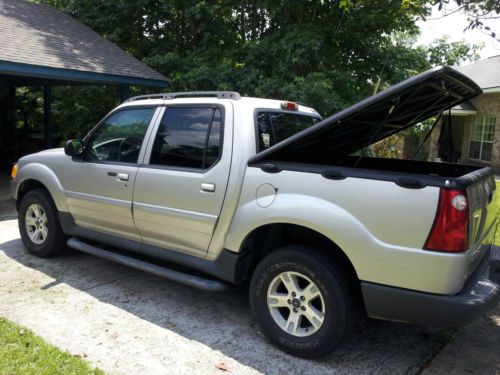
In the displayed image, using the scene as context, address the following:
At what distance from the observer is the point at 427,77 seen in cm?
265

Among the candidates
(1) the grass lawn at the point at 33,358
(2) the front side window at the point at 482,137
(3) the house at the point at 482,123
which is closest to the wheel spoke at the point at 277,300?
(1) the grass lawn at the point at 33,358

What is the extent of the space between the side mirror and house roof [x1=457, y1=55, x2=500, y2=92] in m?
15.1

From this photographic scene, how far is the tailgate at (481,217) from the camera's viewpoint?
2.75 m

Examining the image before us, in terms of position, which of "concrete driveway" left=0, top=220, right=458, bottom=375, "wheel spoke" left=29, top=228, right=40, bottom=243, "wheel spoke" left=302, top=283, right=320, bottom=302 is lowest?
"concrete driveway" left=0, top=220, right=458, bottom=375

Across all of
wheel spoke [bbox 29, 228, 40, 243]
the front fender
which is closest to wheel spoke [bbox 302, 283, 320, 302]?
the front fender

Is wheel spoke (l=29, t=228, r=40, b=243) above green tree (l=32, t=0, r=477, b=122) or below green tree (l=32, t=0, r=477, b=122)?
below

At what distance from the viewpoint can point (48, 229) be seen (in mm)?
5062

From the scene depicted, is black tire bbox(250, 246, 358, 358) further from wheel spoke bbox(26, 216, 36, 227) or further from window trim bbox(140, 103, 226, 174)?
wheel spoke bbox(26, 216, 36, 227)

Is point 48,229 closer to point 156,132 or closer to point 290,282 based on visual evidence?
point 156,132

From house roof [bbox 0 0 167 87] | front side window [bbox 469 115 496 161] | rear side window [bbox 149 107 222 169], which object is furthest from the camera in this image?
front side window [bbox 469 115 496 161]

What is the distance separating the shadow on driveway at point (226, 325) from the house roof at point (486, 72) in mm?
14925

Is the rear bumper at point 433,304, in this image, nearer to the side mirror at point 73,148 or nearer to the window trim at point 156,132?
the window trim at point 156,132

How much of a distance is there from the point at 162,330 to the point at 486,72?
19.3 meters

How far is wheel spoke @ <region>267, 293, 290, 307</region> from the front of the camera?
3227 mm
